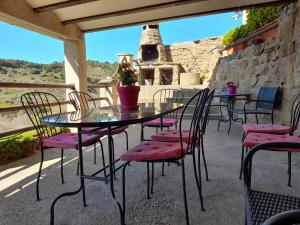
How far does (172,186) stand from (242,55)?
3741 mm

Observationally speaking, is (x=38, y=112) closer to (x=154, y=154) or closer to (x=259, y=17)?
(x=154, y=154)

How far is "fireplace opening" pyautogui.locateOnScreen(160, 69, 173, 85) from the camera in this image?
41.1 ft

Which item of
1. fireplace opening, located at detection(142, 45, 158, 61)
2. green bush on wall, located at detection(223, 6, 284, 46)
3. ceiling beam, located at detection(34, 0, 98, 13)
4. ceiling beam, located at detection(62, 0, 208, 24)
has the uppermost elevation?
fireplace opening, located at detection(142, 45, 158, 61)

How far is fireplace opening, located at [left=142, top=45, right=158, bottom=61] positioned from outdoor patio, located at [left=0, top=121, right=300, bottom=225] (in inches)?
434

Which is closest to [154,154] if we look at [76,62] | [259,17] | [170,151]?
[170,151]

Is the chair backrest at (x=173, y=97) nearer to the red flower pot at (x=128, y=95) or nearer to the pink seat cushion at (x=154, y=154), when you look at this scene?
the red flower pot at (x=128, y=95)

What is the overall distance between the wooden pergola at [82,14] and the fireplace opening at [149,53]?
30.8ft

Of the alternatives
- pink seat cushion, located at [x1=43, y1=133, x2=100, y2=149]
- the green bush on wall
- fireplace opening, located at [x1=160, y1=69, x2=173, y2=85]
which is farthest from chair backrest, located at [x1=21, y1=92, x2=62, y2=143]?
fireplace opening, located at [x1=160, y1=69, x2=173, y2=85]

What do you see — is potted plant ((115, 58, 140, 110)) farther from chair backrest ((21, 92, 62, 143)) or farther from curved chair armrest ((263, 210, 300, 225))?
curved chair armrest ((263, 210, 300, 225))

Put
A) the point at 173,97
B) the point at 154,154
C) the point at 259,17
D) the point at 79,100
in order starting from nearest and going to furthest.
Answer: the point at 154,154
the point at 79,100
the point at 259,17
the point at 173,97

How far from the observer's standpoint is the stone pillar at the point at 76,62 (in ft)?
13.7

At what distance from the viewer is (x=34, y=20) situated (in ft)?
10.2

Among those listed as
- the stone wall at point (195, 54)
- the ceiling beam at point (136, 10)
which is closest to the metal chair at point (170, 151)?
the ceiling beam at point (136, 10)

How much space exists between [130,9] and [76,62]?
1.43m
